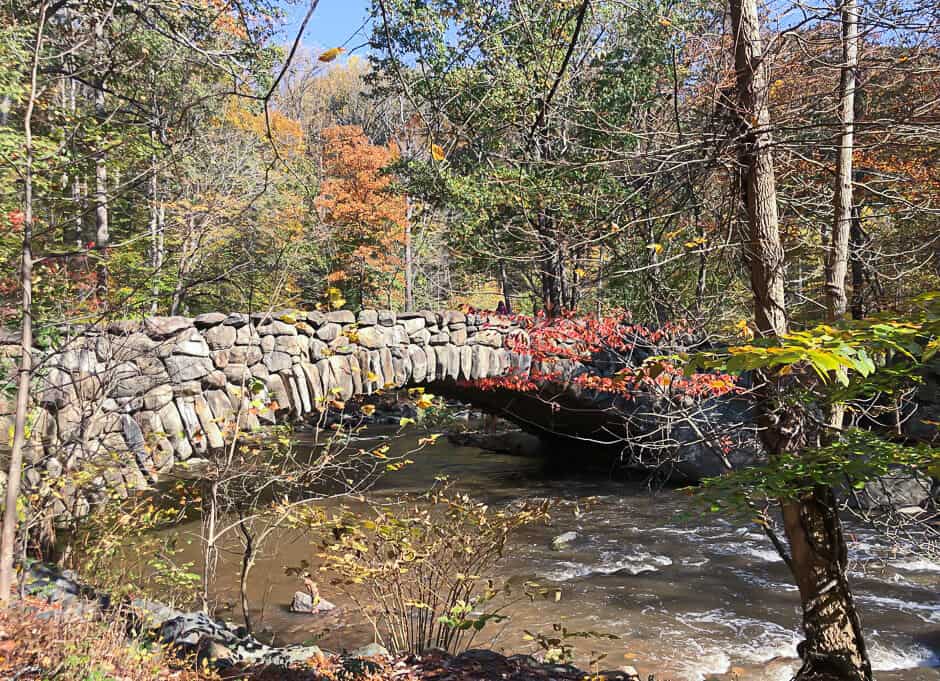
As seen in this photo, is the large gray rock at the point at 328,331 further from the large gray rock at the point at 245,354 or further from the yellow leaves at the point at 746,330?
the yellow leaves at the point at 746,330

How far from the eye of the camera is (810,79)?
3.24 metres

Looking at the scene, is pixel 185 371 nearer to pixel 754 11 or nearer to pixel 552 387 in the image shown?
pixel 754 11

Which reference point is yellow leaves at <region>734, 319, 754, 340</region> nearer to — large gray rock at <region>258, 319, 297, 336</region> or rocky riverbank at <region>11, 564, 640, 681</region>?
rocky riverbank at <region>11, 564, 640, 681</region>

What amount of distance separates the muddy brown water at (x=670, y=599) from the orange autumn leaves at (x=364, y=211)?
8.61m

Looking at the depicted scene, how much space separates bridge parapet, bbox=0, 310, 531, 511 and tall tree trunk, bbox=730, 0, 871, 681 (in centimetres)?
280

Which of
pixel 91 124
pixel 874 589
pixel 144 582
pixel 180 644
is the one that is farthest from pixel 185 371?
pixel 874 589

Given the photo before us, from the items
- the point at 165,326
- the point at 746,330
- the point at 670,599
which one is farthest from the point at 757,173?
the point at 670,599

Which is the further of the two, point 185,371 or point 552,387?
point 552,387

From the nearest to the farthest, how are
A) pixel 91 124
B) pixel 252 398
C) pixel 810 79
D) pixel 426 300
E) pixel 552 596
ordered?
Answer: pixel 810 79 → pixel 91 124 → pixel 252 398 → pixel 552 596 → pixel 426 300

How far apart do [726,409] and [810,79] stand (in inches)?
247

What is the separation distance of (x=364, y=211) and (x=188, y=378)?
417 inches

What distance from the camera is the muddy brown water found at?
14.6 ft

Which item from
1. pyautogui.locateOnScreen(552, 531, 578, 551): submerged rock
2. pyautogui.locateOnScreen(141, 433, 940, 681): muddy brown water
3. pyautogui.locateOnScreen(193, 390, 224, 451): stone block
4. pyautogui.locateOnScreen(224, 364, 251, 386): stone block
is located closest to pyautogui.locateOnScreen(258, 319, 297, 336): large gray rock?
pyautogui.locateOnScreen(224, 364, 251, 386): stone block

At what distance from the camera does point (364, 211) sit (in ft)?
48.4
